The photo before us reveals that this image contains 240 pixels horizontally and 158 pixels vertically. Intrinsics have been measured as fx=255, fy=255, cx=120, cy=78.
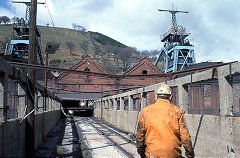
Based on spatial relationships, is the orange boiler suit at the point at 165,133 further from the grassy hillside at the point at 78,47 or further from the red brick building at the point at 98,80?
the grassy hillside at the point at 78,47

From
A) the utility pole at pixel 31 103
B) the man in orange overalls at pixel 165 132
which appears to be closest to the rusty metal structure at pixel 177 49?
the utility pole at pixel 31 103

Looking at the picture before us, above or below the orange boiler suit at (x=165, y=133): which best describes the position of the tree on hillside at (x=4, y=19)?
above

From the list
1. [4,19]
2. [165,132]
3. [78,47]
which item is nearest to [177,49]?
[165,132]

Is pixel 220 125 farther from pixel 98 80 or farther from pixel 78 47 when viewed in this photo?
pixel 78 47

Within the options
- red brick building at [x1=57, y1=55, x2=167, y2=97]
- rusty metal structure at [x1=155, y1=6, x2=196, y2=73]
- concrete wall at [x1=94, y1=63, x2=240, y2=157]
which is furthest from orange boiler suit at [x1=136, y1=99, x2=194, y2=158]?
rusty metal structure at [x1=155, y1=6, x2=196, y2=73]

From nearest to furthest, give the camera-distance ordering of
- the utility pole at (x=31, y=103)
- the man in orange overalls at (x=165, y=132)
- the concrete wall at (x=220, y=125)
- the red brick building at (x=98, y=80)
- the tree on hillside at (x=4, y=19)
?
the man in orange overalls at (x=165, y=132) < the concrete wall at (x=220, y=125) < the utility pole at (x=31, y=103) < the red brick building at (x=98, y=80) < the tree on hillside at (x=4, y=19)

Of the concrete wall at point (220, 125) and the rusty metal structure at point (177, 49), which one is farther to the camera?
the rusty metal structure at point (177, 49)

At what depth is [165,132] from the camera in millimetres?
3396

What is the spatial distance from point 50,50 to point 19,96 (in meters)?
5.66

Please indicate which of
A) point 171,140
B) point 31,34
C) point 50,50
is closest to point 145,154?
point 171,140

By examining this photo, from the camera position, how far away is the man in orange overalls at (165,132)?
3.37 metres

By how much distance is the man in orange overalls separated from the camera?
133 inches

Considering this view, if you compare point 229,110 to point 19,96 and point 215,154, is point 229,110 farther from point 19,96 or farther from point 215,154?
point 19,96

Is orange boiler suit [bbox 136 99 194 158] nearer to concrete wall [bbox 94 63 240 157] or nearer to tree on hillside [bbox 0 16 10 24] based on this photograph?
concrete wall [bbox 94 63 240 157]
